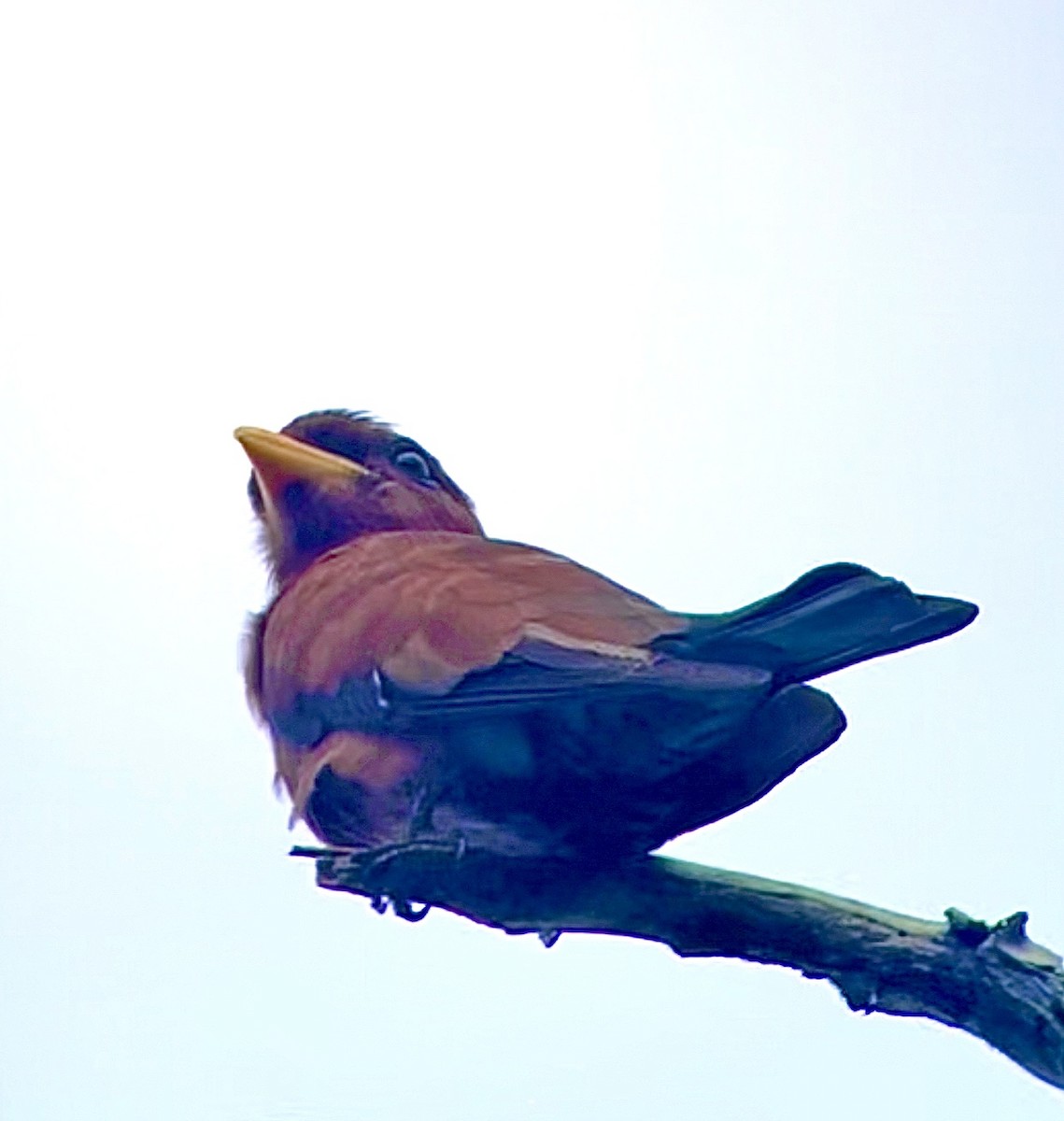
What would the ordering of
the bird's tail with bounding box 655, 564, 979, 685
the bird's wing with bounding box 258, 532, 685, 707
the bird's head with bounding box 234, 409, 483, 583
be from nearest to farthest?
1. the bird's tail with bounding box 655, 564, 979, 685
2. the bird's wing with bounding box 258, 532, 685, 707
3. the bird's head with bounding box 234, 409, 483, 583

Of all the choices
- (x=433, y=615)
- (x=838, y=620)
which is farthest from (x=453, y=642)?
(x=838, y=620)

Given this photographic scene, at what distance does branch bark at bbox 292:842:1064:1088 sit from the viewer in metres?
1.00

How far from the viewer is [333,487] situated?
138 centimetres

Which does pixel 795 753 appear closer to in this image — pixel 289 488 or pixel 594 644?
pixel 594 644

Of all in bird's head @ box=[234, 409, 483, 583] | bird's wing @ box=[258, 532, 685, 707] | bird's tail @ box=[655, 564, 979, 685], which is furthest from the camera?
bird's head @ box=[234, 409, 483, 583]

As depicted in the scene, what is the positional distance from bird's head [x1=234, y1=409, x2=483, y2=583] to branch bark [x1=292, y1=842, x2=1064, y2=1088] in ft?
1.12

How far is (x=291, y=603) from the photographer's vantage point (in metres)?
1.29

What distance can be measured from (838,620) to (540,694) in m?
0.18

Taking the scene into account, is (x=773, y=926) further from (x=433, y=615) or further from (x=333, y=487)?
(x=333, y=487)

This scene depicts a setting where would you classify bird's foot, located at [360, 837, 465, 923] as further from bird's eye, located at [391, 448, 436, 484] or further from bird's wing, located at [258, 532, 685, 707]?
bird's eye, located at [391, 448, 436, 484]

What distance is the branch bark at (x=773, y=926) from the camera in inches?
39.4

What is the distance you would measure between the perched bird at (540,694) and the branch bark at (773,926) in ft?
0.09

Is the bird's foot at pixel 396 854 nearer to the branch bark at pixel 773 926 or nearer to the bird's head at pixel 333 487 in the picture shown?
the branch bark at pixel 773 926

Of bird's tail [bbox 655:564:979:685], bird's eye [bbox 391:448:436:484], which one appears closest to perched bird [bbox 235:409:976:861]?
bird's tail [bbox 655:564:979:685]
